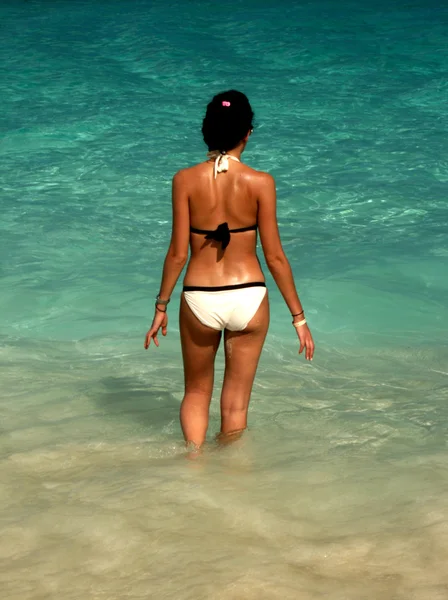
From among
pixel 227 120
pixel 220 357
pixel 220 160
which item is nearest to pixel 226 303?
pixel 220 160

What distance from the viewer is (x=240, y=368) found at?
14.6 feet

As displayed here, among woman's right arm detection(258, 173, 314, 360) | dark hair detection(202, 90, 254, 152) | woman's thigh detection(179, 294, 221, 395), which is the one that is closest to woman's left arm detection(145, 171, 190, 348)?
woman's thigh detection(179, 294, 221, 395)

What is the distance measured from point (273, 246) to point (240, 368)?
64 centimetres

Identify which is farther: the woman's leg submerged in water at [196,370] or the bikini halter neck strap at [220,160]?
the woman's leg submerged in water at [196,370]

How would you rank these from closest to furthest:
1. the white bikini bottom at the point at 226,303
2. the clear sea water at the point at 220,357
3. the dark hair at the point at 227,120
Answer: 1. the clear sea water at the point at 220,357
2. the dark hair at the point at 227,120
3. the white bikini bottom at the point at 226,303

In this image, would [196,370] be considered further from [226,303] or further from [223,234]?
[223,234]

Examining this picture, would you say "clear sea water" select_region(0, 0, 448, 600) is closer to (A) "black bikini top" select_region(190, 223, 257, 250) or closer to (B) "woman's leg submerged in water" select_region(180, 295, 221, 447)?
(B) "woman's leg submerged in water" select_region(180, 295, 221, 447)

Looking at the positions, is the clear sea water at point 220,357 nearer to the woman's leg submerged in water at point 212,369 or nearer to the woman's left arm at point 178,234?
the woman's leg submerged in water at point 212,369

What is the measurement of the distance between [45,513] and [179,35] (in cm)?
1467

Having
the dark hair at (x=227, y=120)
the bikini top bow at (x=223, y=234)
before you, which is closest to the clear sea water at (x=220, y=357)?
the bikini top bow at (x=223, y=234)

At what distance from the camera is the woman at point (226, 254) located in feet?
13.5

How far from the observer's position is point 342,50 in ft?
53.3

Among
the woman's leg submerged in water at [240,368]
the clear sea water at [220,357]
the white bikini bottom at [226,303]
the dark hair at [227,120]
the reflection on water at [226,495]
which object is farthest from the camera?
the woman's leg submerged in water at [240,368]

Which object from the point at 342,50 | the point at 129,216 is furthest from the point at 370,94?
the point at 129,216
